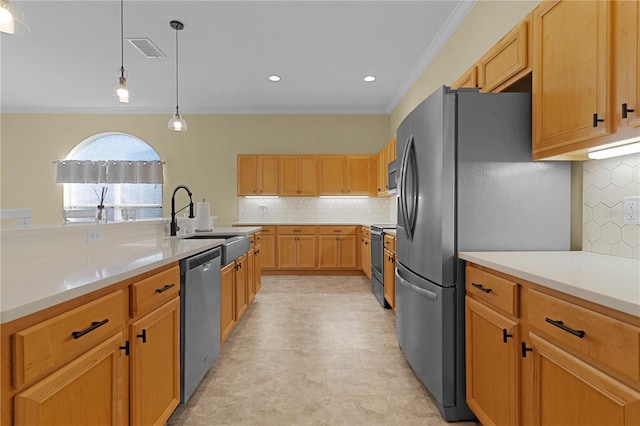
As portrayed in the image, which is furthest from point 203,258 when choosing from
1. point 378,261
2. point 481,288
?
point 378,261

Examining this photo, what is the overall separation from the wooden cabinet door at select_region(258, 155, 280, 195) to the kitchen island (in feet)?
15.3

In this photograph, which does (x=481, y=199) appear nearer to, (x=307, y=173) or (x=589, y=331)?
(x=589, y=331)

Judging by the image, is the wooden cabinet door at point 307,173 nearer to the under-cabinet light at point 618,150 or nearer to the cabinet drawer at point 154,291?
the cabinet drawer at point 154,291

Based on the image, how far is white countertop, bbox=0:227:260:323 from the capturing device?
0.90 metres

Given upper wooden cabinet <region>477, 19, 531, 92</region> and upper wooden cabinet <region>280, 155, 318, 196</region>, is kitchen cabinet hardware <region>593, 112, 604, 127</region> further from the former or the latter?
upper wooden cabinet <region>280, 155, 318, 196</region>

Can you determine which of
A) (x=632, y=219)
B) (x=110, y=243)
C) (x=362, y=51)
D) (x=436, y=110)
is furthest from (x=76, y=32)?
(x=632, y=219)

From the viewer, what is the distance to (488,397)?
1569 millimetres

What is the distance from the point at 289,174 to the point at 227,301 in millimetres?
3665

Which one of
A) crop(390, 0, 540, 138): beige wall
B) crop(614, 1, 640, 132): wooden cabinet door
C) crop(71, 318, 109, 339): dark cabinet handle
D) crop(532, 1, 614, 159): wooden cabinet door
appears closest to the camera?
crop(71, 318, 109, 339): dark cabinet handle

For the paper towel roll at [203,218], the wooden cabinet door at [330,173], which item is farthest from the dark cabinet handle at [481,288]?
the wooden cabinet door at [330,173]

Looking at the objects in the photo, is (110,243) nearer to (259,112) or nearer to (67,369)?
(67,369)

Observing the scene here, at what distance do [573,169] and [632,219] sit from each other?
1.33 ft

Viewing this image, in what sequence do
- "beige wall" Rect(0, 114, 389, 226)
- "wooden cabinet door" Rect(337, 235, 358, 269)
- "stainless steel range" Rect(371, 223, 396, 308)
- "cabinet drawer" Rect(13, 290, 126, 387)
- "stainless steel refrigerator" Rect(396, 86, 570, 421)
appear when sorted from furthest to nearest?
"beige wall" Rect(0, 114, 389, 226) → "wooden cabinet door" Rect(337, 235, 358, 269) → "stainless steel range" Rect(371, 223, 396, 308) → "stainless steel refrigerator" Rect(396, 86, 570, 421) → "cabinet drawer" Rect(13, 290, 126, 387)

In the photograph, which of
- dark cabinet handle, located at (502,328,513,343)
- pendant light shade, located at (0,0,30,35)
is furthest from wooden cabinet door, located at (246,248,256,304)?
dark cabinet handle, located at (502,328,513,343)
